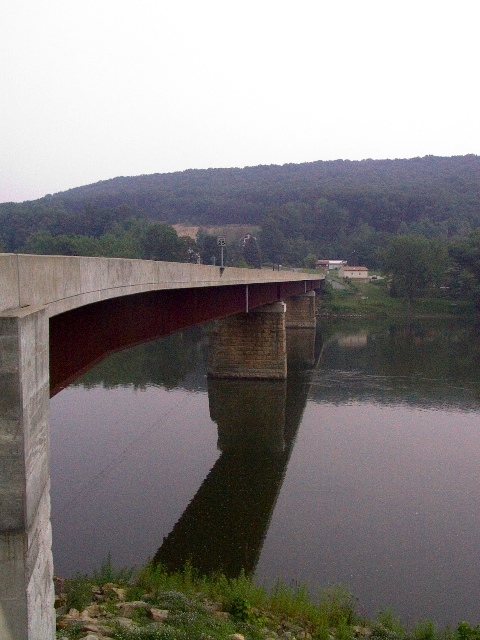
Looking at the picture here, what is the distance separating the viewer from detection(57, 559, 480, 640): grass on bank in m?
8.28

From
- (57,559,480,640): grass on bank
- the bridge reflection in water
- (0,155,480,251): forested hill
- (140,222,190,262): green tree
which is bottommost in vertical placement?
the bridge reflection in water

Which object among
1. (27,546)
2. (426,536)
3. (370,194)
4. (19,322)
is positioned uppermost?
(370,194)

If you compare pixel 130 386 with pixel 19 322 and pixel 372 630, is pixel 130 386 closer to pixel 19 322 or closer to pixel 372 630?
pixel 372 630

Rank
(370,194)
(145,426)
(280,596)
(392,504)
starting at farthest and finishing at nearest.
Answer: (370,194), (145,426), (392,504), (280,596)

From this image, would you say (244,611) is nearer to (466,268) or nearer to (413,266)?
(466,268)

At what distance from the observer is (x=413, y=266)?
265 feet

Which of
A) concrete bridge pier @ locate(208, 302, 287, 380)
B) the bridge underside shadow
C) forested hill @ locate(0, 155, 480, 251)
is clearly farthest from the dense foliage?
the bridge underside shadow

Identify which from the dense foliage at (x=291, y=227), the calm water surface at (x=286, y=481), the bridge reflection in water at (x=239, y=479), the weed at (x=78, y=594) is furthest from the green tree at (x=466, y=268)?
the weed at (x=78, y=594)

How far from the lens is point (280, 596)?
993 cm

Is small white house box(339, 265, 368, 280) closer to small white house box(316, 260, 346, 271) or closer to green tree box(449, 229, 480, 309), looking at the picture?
small white house box(316, 260, 346, 271)

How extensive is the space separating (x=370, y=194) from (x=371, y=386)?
467 ft

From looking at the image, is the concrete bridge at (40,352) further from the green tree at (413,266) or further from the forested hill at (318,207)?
the forested hill at (318,207)

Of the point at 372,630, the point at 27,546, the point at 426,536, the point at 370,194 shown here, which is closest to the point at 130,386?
the point at 426,536

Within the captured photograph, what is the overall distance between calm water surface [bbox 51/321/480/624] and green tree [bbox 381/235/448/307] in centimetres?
5060
